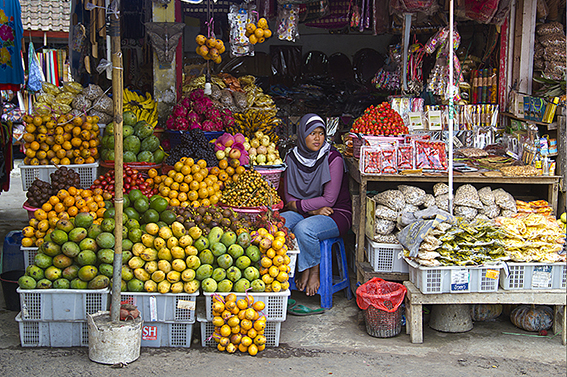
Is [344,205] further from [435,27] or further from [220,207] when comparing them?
[435,27]

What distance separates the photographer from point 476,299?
4.00 m

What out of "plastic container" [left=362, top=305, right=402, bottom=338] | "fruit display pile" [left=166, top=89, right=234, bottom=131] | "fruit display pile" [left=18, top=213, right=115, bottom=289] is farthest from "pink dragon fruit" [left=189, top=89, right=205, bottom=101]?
"plastic container" [left=362, top=305, right=402, bottom=338]

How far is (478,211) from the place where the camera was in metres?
4.41

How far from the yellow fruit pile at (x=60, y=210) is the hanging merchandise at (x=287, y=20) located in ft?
8.74

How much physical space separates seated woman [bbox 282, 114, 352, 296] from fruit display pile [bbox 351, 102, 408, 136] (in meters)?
0.38

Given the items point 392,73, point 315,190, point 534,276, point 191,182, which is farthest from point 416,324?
point 392,73

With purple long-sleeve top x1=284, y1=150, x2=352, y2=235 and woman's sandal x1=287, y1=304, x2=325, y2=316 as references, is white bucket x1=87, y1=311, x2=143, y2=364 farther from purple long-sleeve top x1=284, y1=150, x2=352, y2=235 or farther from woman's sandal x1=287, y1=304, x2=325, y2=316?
purple long-sleeve top x1=284, y1=150, x2=352, y2=235

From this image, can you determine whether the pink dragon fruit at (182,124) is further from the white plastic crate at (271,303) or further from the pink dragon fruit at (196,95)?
the white plastic crate at (271,303)

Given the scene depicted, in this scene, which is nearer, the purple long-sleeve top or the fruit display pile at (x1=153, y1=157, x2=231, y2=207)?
the fruit display pile at (x1=153, y1=157, x2=231, y2=207)

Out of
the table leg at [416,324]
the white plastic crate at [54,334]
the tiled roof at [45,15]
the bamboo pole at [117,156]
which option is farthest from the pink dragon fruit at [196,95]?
the tiled roof at [45,15]

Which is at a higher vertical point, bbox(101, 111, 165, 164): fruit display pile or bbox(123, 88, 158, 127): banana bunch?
bbox(123, 88, 158, 127): banana bunch

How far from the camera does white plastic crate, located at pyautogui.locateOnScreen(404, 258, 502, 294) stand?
394cm

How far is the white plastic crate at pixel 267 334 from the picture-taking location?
12.7ft

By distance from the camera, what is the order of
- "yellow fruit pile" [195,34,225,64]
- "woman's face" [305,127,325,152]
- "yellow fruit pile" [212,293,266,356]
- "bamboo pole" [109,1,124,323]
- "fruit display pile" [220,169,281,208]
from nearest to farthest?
"bamboo pole" [109,1,124,323]
"yellow fruit pile" [212,293,266,356]
"fruit display pile" [220,169,281,208]
"woman's face" [305,127,325,152]
"yellow fruit pile" [195,34,225,64]
